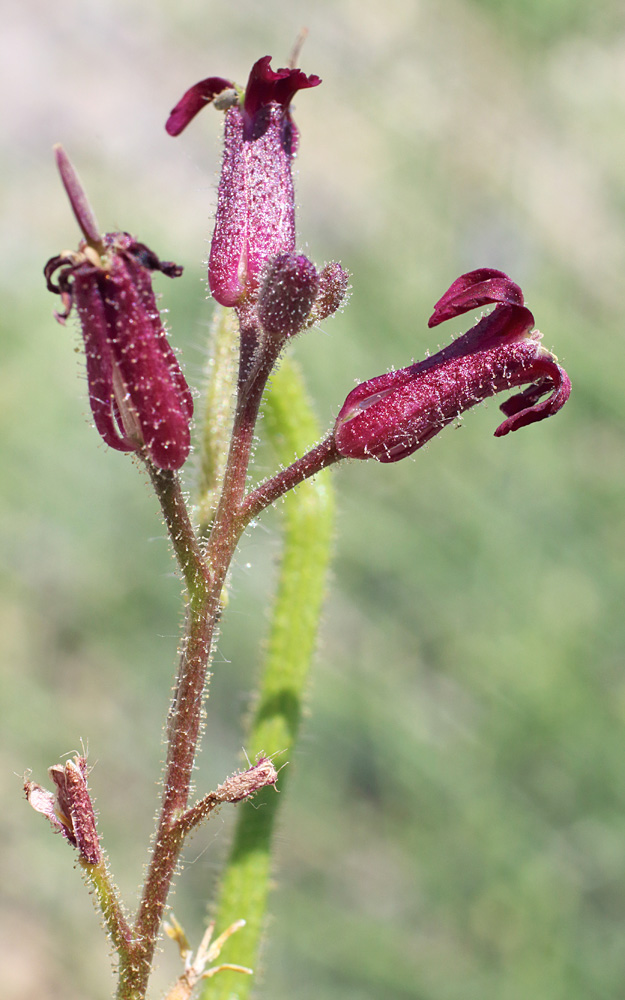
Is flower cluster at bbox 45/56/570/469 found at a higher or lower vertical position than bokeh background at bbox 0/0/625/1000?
lower

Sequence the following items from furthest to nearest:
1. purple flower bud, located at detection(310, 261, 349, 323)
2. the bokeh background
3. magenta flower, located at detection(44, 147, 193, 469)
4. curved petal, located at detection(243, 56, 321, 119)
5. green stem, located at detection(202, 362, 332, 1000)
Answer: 1. the bokeh background
2. green stem, located at detection(202, 362, 332, 1000)
3. curved petal, located at detection(243, 56, 321, 119)
4. purple flower bud, located at detection(310, 261, 349, 323)
5. magenta flower, located at detection(44, 147, 193, 469)

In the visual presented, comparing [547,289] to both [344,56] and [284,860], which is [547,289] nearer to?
[284,860]

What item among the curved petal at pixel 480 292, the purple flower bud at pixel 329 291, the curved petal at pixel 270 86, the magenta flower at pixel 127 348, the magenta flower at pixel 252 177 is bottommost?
the magenta flower at pixel 127 348

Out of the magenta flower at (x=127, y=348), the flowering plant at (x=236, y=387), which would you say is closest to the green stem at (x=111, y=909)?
the flowering plant at (x=236, y=387)

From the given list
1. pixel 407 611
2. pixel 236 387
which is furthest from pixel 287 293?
pixel 407 611

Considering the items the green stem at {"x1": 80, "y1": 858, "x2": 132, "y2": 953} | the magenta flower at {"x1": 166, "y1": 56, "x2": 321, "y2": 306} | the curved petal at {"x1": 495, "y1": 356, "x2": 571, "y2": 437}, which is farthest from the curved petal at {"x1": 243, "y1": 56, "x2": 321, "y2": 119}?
the green stem at {"x1": 80, "y1": 858, "x2": 132, "y2": 953}

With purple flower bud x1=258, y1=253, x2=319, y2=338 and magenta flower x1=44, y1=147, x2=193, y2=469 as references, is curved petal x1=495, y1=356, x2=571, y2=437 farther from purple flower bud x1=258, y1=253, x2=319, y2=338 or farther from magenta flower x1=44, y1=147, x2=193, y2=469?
magenta flower x1=44, y1=147, x2=193, y2=469

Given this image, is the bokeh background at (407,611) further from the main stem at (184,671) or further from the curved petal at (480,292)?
the curved petal at (480,292)

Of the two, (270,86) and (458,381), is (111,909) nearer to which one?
(458,381)
